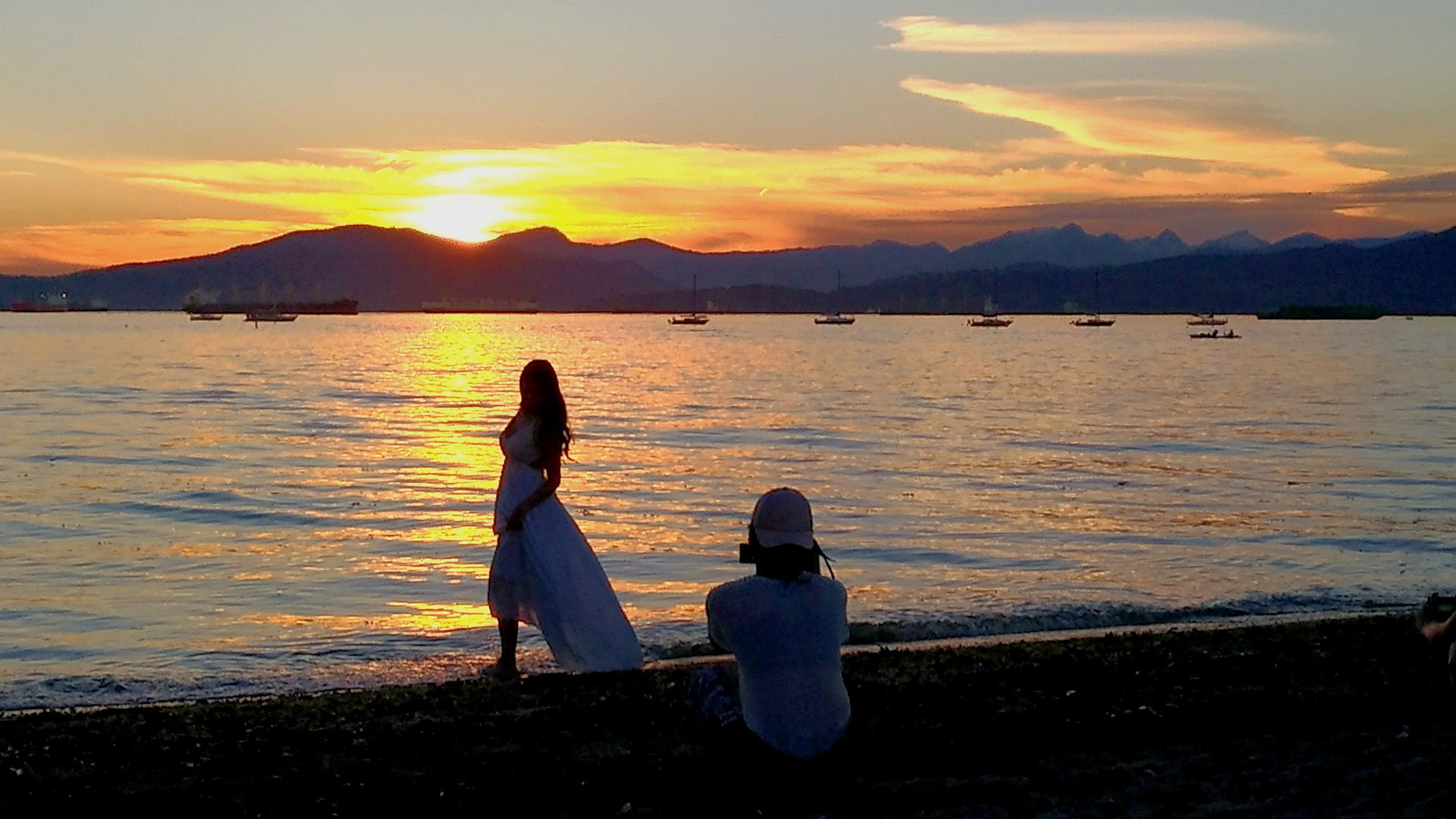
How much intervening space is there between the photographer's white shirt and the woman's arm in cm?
364

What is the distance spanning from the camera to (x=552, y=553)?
920 centimetres

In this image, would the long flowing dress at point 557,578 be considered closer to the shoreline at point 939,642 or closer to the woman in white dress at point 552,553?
the woman in white dress at point 552,553

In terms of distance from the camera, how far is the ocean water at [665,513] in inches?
511

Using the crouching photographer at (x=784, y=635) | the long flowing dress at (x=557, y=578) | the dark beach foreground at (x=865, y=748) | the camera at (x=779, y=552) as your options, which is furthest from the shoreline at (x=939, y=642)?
the camera at (x=779, y=552)

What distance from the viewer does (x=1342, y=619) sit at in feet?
37.7

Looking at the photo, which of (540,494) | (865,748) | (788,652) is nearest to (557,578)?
(540,494)

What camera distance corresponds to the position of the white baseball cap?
5121 mm

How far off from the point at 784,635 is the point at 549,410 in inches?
161

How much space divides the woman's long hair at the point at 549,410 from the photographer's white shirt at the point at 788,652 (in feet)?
12.0

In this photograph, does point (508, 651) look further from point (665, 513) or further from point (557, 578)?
point (665, 513)

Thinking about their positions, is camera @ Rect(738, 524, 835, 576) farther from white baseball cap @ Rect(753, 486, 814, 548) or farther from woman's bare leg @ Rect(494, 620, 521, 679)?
woman's bare leg @ Rect(494, 620, 521, 679)

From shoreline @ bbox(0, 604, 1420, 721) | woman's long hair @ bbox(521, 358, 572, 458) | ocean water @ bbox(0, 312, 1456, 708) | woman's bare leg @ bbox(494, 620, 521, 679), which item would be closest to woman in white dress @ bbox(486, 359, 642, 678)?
woman's long hair @ bbox(521, 358, 572, 458)

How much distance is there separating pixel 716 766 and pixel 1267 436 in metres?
31.5

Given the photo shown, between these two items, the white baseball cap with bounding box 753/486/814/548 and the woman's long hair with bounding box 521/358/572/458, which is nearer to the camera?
the white baseball cap with bounding box 753/486/814/548
